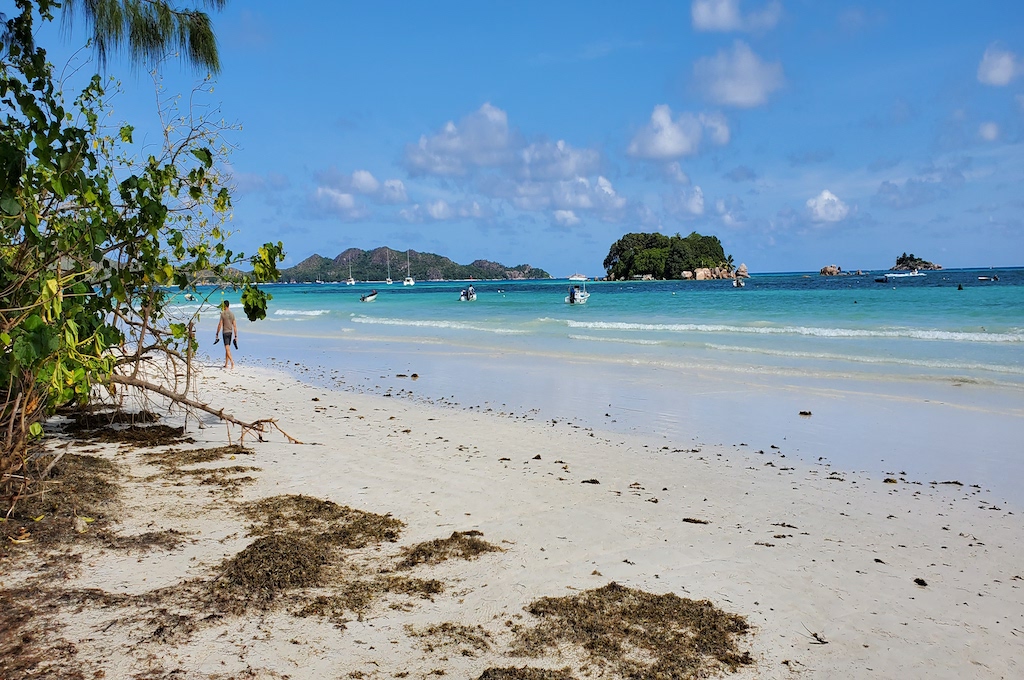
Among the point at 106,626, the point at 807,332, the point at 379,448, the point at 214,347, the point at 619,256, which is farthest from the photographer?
the point at 619,256

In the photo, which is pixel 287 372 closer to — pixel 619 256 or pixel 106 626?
pixel 106 626

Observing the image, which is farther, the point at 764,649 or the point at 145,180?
the point at 145,180

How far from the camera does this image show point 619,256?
475ft

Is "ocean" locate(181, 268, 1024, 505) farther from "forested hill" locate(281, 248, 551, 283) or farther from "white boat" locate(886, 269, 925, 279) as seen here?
"forested hill" locate(281, 248, 551, 283)

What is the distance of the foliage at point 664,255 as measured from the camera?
129125 mm

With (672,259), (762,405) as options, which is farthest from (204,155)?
(672,259)

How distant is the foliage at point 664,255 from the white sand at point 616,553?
124647 millimetres

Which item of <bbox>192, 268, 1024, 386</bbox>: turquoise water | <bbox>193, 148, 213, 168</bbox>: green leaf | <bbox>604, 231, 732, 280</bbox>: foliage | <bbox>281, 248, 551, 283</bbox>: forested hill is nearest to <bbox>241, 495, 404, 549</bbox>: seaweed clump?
<bbox>193, 148, 213, 168</bbox>: green leaf

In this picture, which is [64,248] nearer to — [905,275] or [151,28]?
[151,28]

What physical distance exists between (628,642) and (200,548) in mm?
2948

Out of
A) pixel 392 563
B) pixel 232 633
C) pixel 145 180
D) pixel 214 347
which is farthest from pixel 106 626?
pixel 214 347

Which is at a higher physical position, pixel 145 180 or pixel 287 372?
pixel 145 180

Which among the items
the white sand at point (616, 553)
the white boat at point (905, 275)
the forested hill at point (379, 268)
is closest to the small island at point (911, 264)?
the white boat at point (905, 275)

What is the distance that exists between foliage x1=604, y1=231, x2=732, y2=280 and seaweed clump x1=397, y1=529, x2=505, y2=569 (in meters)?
127
